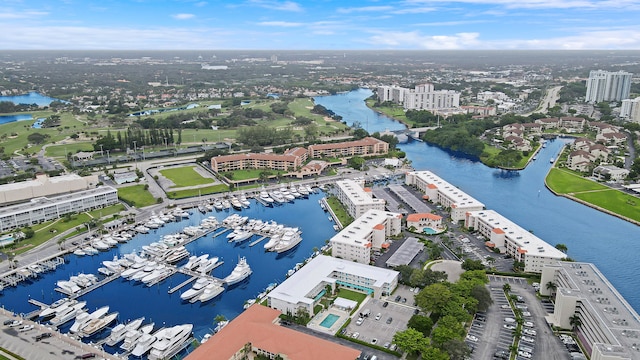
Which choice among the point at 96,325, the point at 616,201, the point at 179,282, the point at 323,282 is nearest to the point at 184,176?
the point at 179,282

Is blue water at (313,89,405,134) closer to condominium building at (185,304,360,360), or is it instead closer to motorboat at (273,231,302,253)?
motorboat at (273,231,302,253)

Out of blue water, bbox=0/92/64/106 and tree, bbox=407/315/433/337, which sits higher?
blue water, bbox=0/92/64/106

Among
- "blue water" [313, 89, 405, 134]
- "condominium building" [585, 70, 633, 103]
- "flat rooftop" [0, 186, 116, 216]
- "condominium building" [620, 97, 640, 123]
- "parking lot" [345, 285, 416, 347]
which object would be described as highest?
"condominium building" [585, 70, 633, 103]

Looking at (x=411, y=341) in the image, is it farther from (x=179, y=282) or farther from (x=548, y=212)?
(x=548, y=212)

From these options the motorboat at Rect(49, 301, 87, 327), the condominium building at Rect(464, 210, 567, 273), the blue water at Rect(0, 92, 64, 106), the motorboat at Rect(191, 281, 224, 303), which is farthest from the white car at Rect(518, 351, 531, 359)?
the blue water at Rect(0, 92, 64, 106)

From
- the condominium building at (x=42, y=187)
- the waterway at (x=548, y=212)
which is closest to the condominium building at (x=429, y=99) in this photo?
the waterway at (x=548, y=212)
